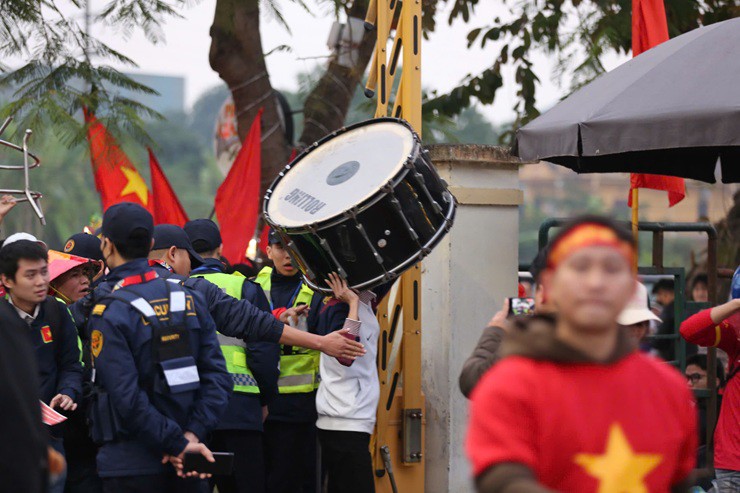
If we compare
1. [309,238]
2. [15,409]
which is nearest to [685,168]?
[309,238]

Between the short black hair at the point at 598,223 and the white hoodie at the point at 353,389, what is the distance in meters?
3.06

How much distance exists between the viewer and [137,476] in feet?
15.7

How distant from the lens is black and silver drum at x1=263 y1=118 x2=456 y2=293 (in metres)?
5.41

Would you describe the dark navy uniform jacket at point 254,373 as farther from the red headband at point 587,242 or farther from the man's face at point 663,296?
the man's face at point 663,296

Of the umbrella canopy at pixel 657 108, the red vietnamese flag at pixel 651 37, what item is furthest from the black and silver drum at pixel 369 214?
the red vietnamese flag at pixel 651 37

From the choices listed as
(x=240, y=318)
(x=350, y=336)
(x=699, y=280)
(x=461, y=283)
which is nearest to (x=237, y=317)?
(x=240, y=318)

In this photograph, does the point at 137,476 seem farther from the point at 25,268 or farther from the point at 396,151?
the point at 396,151

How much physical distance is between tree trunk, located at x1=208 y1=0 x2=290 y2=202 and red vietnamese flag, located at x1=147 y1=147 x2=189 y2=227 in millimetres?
1006

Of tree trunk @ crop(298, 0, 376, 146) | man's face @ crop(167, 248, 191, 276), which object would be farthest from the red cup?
tree trunk @ crop(298, 0, 376, 146)

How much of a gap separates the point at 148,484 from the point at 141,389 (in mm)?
412

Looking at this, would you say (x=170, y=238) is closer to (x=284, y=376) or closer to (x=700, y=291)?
(x=284, y=376)

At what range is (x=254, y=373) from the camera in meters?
6.44

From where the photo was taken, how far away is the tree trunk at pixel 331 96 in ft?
34.2

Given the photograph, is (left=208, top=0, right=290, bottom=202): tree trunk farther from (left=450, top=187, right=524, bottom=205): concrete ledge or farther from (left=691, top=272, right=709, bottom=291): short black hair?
(left=691, top=272, right=709, bottom=291): short black hair
